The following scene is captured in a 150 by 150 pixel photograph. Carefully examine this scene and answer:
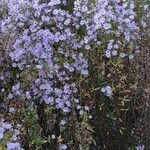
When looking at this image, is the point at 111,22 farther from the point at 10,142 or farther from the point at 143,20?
the point at 10,142

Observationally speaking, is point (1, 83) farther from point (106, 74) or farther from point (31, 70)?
point (106, 74)

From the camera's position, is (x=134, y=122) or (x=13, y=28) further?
(x=13, y=28)

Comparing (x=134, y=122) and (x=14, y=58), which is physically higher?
(x=14, y=58)

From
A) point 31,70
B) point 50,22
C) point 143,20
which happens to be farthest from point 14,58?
point 143,20

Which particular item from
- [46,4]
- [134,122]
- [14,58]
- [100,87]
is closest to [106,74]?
[100,87]

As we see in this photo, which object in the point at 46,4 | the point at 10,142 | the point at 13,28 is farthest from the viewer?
the point at 46,4

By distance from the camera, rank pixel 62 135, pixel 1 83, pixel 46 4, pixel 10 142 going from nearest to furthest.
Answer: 1. pixel 10 142
2. pixel 62 135
3. pixel 1 83
4. pixel 46 4
